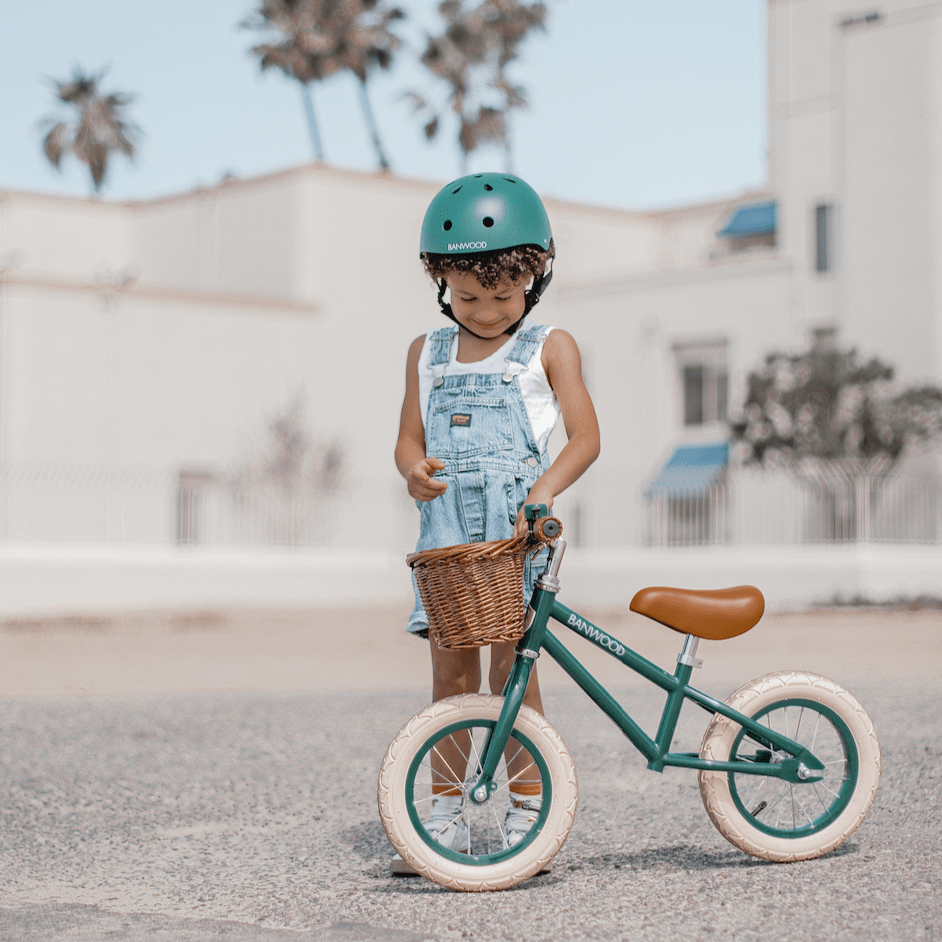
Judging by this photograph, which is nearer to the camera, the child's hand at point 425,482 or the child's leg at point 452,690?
the child's hand at point 425,482

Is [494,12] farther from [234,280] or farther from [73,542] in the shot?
[73,542]

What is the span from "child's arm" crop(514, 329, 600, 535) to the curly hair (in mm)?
212

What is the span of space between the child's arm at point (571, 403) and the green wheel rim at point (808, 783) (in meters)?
0.90

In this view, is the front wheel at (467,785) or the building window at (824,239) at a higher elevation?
the building window at (824,239)

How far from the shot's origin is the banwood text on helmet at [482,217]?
4.32 meters

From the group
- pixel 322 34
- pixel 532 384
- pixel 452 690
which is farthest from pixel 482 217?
pixel 322 34

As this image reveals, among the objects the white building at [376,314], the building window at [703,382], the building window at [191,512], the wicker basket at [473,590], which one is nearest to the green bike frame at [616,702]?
the wicker basket at [473,590]

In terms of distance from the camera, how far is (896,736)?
271 inches

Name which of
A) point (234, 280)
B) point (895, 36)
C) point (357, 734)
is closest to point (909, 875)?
point (357, 734)

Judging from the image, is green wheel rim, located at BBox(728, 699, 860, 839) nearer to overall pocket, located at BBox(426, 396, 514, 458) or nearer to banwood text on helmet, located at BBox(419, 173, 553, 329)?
overall pocket, located at BBox(426, 396, 514, 458)

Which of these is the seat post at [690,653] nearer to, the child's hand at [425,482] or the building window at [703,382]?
the child's hand at [425,482]

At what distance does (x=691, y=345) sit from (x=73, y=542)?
46.2 ft

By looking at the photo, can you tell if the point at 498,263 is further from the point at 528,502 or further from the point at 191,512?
the point at 191,512

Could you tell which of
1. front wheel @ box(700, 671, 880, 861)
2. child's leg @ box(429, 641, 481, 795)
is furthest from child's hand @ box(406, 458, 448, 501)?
front wheel @ box(700, 671, 880, 861)
